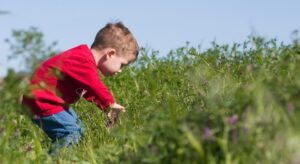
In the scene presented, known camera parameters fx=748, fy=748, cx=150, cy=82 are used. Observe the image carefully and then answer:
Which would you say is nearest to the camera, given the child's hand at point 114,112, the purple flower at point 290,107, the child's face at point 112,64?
the purple flower at point 290,107

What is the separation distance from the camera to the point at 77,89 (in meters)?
6.28

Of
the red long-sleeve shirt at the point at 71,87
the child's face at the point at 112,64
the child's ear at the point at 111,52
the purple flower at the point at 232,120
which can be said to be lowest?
the purple flower at the point at 232,120

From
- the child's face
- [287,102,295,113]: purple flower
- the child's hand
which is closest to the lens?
[287,102,295,113]: purple flower

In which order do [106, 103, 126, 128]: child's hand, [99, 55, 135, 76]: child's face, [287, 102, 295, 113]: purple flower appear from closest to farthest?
[287, 102, 295, 113]: purple flower < [106, 103, 126, 128]: child's hand < [99, 55, 135, 76]: child's face

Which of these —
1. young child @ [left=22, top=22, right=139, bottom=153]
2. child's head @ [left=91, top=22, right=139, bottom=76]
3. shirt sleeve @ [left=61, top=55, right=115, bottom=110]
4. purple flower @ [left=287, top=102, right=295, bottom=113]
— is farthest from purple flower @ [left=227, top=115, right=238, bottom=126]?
child's head @ [left=91, top=22, right=139, bottom=76]

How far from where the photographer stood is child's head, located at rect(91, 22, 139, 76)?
655 cm

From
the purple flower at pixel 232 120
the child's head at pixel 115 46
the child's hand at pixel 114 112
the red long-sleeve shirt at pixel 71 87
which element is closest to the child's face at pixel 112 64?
the child's head at pixel 115 46

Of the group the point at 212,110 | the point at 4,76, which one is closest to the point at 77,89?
the point at 4,76

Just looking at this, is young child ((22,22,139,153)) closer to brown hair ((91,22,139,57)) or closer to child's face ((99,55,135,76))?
child's face ((99,55,135,76))

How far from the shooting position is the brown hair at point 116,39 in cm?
661

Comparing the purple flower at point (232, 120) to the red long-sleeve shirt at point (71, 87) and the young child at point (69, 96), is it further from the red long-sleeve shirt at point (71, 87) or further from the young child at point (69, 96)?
the red long-sleeve shirt at point (71, 87)

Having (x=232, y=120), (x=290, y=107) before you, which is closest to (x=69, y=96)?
(x=232, y=120)

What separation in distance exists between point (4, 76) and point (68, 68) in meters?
2.69

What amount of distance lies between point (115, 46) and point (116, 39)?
0.26ft
